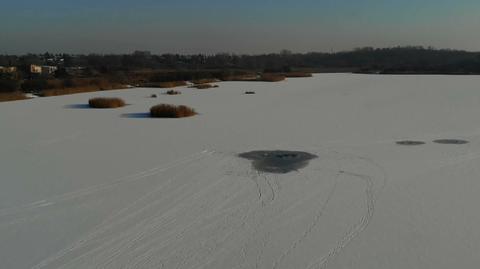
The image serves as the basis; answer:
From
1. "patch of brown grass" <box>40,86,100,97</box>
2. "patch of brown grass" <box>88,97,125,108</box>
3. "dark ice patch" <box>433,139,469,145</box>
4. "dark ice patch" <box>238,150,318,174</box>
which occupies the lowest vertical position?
"patch of brown grass" <box>40,86,100,97</box>

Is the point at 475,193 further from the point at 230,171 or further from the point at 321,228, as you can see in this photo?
the point at 230,171

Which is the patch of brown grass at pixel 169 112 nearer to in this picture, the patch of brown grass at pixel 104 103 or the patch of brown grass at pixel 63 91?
the patch of brown grass at pixel 104 103

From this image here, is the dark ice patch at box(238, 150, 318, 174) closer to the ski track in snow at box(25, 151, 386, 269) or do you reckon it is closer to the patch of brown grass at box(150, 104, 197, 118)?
the ski track in snow at box(25, 151, 386, 269)

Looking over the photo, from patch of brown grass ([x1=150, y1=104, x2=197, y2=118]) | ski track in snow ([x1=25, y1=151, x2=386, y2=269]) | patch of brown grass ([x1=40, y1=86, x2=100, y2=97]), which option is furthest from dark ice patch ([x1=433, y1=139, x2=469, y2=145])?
patch of brown grass ([x1=40, y1=86, x2=100, y2=97])

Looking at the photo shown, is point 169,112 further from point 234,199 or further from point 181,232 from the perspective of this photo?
point 181,232

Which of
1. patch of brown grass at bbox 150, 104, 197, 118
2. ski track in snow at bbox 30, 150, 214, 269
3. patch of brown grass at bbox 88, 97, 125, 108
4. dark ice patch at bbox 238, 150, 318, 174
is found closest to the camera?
ski track in snow at bbox 30, 150, 214, 269

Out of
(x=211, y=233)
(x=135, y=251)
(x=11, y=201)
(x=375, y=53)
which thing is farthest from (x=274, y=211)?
(x=375, y=53)
